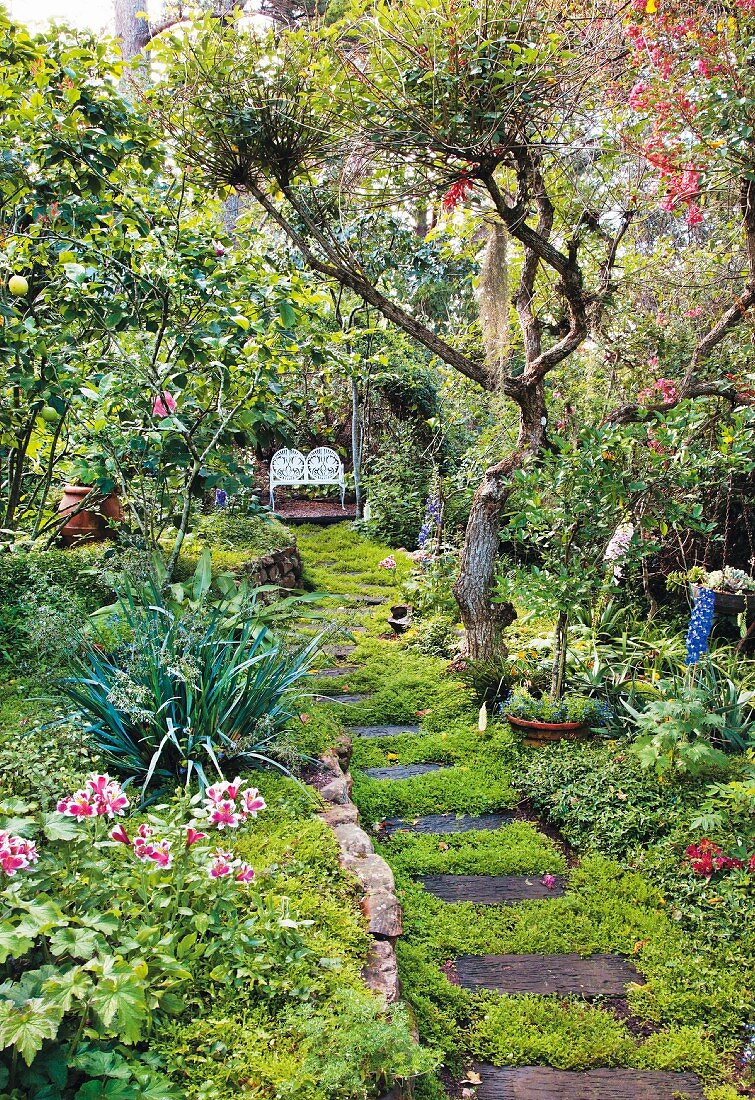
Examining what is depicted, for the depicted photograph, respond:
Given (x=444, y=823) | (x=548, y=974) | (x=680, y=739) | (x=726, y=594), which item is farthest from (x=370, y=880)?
(x=726, y=594)

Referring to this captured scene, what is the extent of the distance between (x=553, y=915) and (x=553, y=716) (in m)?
1.18

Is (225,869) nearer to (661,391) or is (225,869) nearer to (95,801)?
(95,801)

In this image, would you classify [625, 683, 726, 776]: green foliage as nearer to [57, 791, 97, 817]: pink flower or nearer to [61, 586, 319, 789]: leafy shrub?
[61, 586, 319, 789]: leafy shrub

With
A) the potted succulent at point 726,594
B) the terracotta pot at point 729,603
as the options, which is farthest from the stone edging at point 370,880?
the terracotta pot at point 729,603

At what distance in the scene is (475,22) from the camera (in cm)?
287

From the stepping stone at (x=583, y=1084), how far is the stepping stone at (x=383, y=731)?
1966mm

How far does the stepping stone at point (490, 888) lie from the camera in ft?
8.98

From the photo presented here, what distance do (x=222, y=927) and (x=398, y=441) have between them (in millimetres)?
7611

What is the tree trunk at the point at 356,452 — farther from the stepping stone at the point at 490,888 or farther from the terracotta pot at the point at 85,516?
the stepping stone at the point at 490,888

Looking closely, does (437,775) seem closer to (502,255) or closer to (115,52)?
(502,255)

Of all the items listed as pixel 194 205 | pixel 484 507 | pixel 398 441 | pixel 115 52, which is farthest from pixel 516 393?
pixel 398 441

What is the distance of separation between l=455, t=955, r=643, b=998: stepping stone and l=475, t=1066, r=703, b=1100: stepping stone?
0.90 ft

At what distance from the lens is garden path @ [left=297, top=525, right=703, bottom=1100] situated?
1972 millimetres

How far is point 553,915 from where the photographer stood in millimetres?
2629
